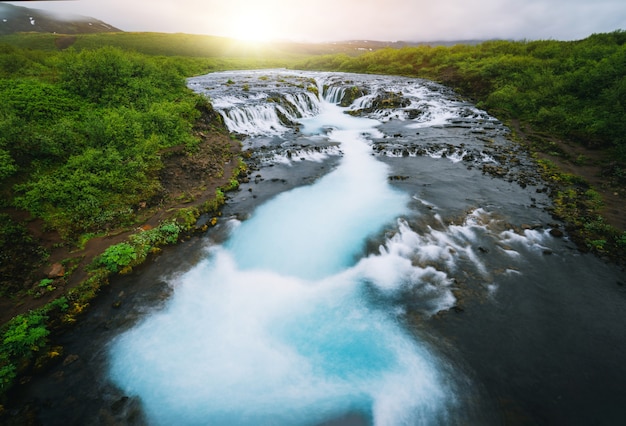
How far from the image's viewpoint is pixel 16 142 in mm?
9586

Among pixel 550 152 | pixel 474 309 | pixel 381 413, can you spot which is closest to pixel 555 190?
pixel 550 152

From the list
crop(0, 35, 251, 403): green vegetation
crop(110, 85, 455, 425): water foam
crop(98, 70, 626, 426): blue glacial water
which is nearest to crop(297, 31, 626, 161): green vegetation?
crop(98, 70, 626, 426): blue glacial water

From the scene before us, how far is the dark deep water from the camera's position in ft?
17.2

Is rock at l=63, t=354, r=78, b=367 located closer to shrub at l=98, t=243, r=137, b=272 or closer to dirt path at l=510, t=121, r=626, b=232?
shrub at l=98, t=243, r=137, b=272

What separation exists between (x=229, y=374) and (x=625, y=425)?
24.9ft

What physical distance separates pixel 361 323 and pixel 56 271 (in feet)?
28.0

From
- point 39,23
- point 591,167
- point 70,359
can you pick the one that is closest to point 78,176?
point 70,359

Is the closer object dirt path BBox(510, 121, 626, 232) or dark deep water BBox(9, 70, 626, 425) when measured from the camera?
dark deep water BBox(9, 70, 626, 425)

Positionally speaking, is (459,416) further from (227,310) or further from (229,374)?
(227,310)

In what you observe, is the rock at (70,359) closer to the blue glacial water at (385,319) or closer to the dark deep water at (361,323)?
the dark deep water at (361,323)

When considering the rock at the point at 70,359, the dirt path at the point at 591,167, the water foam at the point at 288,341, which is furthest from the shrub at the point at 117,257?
the dirt path at the point at 591,167

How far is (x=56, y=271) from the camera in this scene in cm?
741

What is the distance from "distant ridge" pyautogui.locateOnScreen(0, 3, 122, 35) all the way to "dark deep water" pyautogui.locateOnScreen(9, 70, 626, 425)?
165m

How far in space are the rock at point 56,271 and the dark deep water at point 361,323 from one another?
4.89ft
